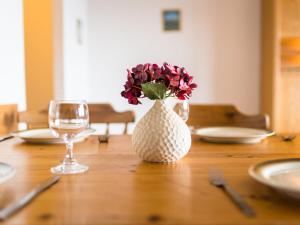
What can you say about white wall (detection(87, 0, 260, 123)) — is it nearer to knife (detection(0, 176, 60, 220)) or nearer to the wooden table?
the wooden table

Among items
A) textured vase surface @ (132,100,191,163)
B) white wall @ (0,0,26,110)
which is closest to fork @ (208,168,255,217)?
textured vase surface @ (132,100,191,163)

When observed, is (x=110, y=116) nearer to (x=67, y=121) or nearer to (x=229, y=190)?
(x=67, y=121)

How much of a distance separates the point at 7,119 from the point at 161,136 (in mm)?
1383

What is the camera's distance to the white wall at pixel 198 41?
4.00 m

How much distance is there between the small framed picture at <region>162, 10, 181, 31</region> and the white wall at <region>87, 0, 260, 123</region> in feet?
0.15

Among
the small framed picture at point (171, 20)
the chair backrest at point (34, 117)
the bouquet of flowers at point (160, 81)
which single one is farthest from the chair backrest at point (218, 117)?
the small framed picture at point (171, 20)

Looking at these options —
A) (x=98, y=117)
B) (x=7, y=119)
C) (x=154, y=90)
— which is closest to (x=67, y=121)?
(x=154, y=90)

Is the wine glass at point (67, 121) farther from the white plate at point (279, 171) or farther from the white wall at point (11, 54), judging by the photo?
the white wall at point (11, 54)

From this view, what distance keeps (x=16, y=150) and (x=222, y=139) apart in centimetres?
71

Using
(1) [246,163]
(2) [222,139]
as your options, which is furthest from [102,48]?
(1) [246,163]

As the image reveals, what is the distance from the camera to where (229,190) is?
76 centimetres

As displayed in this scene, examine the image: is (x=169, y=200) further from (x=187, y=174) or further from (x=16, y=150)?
(x=16, y=150)

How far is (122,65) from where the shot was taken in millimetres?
4102

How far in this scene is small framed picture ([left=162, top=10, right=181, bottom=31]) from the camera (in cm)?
403
